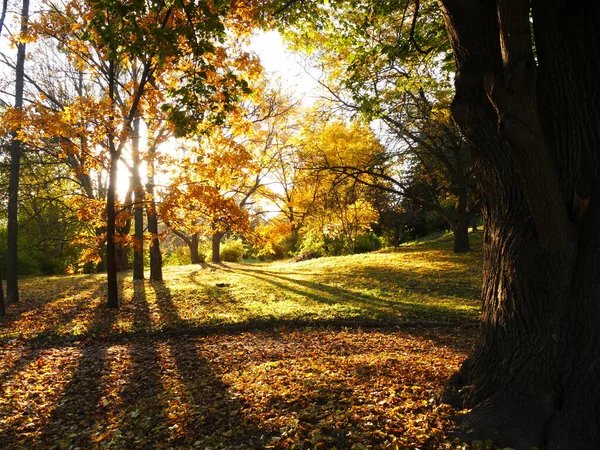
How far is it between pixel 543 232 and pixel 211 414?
341 cm

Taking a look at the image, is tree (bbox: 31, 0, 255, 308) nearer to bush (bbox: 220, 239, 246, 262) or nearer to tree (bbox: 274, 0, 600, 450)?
tree (bbox: 274, 0, 600, 450)

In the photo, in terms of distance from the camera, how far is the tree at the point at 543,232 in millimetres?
2969

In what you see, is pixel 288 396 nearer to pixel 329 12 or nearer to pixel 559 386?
pixel 559 386

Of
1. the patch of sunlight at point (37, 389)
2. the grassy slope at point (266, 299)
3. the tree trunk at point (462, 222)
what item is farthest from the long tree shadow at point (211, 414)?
the tree trunk at point (462, 222)

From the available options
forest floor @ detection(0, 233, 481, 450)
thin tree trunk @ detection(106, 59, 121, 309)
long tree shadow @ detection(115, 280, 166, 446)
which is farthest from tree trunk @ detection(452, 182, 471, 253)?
long tree shadow @ detection(115, 280, 166, 446)

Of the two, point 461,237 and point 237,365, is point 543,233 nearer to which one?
point 237,365

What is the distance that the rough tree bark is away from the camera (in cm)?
297

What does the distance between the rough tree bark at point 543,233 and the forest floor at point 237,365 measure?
63 centimetres

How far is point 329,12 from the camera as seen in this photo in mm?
7285

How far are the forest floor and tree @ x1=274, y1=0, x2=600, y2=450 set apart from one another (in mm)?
629

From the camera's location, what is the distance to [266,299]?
34.1 feet

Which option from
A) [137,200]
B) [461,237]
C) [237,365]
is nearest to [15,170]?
[137,200]

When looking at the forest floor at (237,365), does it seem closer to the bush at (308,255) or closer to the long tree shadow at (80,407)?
the long tree shadow at (80,407)

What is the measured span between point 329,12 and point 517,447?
7115 millimetres
